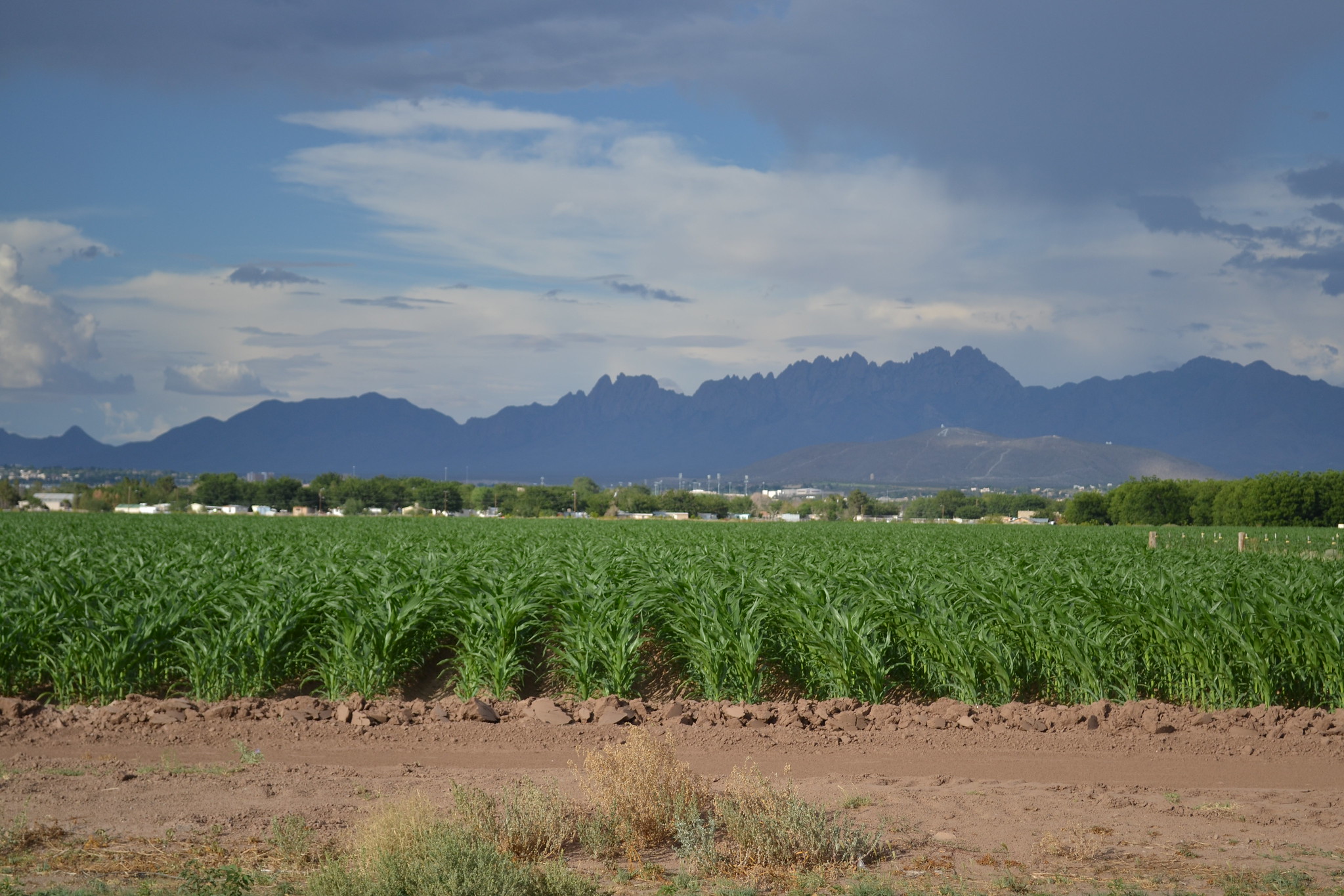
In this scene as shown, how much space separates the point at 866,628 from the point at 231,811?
628 centimetres

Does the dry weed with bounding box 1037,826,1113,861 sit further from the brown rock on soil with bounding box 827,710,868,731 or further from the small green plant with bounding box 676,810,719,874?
the brown rock on soil with bounding box 827,710,868,731

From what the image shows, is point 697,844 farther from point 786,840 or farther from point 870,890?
point 870,890

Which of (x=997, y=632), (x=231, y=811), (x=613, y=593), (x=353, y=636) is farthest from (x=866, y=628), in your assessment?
(x=231, y=811)

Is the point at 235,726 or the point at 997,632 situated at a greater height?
the point at 997,632

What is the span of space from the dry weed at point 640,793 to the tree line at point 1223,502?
121 metres

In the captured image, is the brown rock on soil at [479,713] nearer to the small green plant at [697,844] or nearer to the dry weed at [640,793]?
the dry weed at [640,793]

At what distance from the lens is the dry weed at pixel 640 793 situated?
18.3ft

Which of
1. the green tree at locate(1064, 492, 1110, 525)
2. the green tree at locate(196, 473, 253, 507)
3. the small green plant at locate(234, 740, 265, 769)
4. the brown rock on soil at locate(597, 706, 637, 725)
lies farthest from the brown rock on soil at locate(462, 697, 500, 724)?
the green tree at locate(196, 473, 253, 507)

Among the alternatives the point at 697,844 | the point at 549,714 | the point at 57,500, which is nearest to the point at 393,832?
the point at 697,844

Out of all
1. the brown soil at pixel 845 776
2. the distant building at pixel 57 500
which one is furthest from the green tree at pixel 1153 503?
the distant building at pixel 57 500

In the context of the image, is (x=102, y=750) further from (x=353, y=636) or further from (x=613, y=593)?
(x=613, y=593)

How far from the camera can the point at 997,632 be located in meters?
10.5

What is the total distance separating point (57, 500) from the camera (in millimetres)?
176875

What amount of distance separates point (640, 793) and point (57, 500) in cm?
20861
